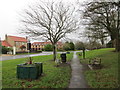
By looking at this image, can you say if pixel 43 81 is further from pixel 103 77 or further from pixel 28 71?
pixel 103 77

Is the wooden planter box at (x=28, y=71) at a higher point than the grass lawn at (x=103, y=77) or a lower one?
higher

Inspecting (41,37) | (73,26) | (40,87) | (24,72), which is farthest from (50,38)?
(40,87)

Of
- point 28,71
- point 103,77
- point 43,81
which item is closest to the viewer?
point 43,81

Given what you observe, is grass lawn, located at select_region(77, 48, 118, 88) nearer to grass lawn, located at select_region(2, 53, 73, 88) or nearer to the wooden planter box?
grass lawn, located at select_region(2, 53, 73, 88)

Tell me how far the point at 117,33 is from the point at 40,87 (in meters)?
9.80

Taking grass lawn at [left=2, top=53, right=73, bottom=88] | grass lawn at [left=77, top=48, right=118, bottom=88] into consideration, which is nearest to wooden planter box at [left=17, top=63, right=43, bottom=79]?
grass lawn at [left=2, top=53, right=73, bottom=88]

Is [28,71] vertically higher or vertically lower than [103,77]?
higher

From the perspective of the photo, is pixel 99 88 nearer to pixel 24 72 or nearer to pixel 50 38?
pixel 24 72

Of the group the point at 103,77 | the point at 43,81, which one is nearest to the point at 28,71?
the point at 43,81

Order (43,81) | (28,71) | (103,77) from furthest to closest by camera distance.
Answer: (103,77) < (28,71) < (43,81)

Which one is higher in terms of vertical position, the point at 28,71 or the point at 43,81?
the point at 28,71

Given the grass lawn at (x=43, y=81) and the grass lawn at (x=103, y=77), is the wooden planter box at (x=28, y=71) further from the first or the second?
the grass lawn at (x=103, y=77)

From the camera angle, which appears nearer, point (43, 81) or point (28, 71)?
point (43, 81)

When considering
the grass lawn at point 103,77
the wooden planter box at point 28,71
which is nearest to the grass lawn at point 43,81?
the wooden planter box at point 28,71
